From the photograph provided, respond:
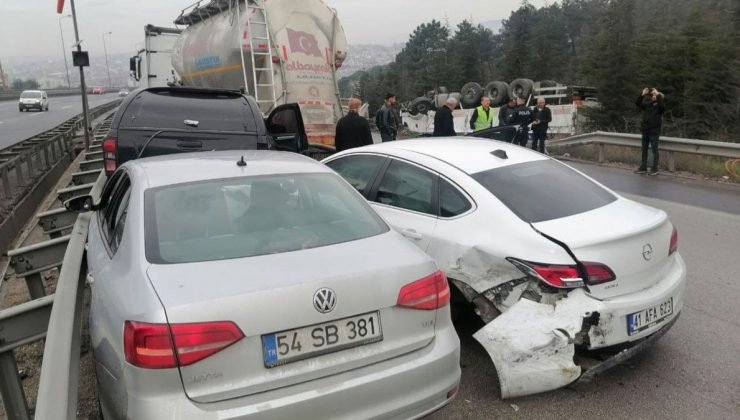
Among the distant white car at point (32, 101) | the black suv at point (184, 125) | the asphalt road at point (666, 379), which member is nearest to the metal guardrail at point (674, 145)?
the asphalt road at point (666, 379)

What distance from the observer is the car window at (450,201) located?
3.95 m

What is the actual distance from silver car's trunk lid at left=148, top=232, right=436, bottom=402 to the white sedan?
0.85 m

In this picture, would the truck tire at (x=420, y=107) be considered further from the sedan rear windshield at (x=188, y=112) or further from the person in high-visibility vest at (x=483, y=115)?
the sedan rear windshield at (x=188, y=112)

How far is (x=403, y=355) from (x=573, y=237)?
4.61 ft

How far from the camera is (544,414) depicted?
3.27 metres

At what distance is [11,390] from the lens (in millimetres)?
2793

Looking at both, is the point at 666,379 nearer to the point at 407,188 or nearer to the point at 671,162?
the point at 407,188

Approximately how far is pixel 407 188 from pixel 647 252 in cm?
176

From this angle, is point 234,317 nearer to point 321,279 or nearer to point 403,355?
point 321,279

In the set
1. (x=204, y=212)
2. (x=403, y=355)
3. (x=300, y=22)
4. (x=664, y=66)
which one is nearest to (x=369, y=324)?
(x=403, y=355)

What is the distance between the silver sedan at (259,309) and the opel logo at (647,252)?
1.42m

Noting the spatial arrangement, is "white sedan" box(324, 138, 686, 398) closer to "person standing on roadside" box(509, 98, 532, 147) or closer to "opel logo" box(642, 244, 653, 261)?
"opel logo" box(642, 244, 653, 261)

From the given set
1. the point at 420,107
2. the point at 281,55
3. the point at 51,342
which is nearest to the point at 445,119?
the point at 281,55

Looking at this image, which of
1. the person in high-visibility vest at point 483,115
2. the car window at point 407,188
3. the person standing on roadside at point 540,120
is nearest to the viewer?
the car window at point 407,188
